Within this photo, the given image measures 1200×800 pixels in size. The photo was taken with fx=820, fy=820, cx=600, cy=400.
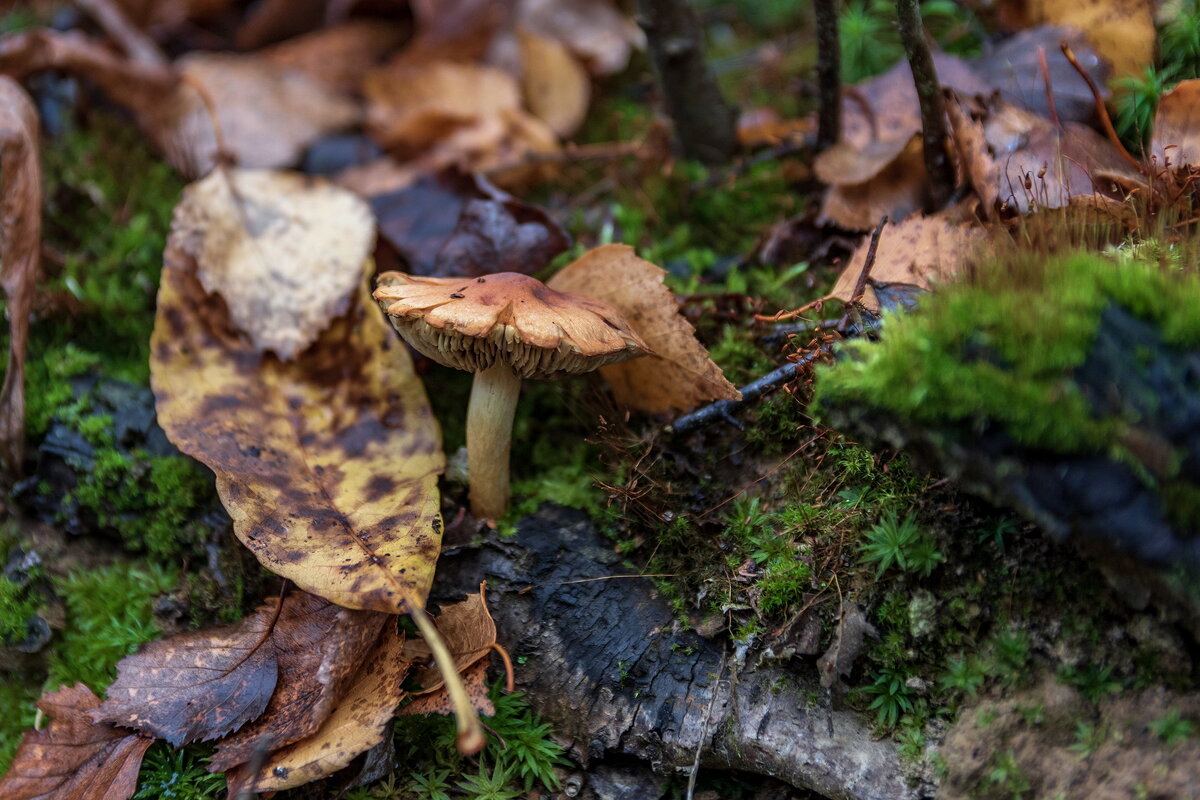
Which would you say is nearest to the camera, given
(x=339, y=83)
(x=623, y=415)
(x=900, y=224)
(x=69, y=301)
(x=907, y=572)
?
(x=907, y=572)

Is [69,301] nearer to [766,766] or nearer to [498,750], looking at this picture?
[498,750]

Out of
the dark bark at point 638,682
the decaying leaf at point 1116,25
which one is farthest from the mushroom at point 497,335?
the decaying leaf at point 1116,25

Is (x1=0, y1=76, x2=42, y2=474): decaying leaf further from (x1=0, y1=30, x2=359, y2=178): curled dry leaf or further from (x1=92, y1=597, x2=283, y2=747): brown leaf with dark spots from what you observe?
(x1=92, y1=597, x2=283, y2=747): brown leaf with dark spots

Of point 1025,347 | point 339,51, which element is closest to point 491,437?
point 1025,347

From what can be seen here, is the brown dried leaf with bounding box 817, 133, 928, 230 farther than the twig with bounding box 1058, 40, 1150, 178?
Yes

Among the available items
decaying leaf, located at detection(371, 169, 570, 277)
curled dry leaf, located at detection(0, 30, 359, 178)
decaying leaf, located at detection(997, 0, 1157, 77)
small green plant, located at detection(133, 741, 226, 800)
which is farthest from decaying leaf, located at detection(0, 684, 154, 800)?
decaying leaf, located at detection(997, 0, 1157, 77)

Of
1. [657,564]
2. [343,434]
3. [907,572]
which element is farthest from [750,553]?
[343,434]

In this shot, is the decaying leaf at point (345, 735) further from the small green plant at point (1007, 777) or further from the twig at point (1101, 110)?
the twig at point (1101, 110)

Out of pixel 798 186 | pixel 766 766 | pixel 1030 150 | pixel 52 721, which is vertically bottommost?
pixel 52 721
